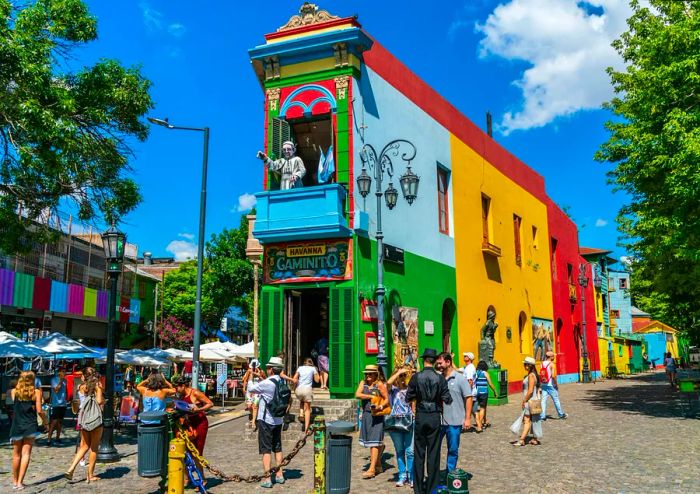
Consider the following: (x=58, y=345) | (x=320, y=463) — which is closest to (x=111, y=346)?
(x=320, y=463)

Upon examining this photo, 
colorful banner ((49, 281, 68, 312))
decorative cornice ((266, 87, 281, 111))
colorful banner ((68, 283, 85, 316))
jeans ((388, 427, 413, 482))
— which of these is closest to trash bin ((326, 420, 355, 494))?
jeans ((388, 427, 413, 482))

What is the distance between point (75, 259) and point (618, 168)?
30056 millimetres

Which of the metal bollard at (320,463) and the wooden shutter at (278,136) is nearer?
the metal bollard at (320,463)

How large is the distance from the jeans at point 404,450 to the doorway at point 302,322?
7.04 meters

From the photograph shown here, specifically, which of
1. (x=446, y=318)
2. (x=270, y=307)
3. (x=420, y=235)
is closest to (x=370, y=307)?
(x=270, y=307)

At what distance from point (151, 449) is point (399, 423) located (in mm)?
3213

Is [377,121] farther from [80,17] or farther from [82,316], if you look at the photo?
[82,316]

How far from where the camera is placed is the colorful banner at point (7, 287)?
93.0 feet

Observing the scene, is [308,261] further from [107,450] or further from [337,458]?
[337,458]

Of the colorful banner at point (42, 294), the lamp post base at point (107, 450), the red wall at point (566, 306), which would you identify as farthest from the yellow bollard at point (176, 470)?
the colorful banner at point (42, 294)

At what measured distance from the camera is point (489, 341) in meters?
21.0

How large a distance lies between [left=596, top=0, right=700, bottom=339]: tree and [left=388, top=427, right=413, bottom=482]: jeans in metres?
Result: 9.27

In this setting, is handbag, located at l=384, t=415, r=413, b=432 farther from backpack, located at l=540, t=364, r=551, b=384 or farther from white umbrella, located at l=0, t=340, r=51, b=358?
white umbrella, located at l=0, t=340, r=51, b=358

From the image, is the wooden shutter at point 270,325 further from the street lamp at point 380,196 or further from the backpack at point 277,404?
the backpack at point 277,404
